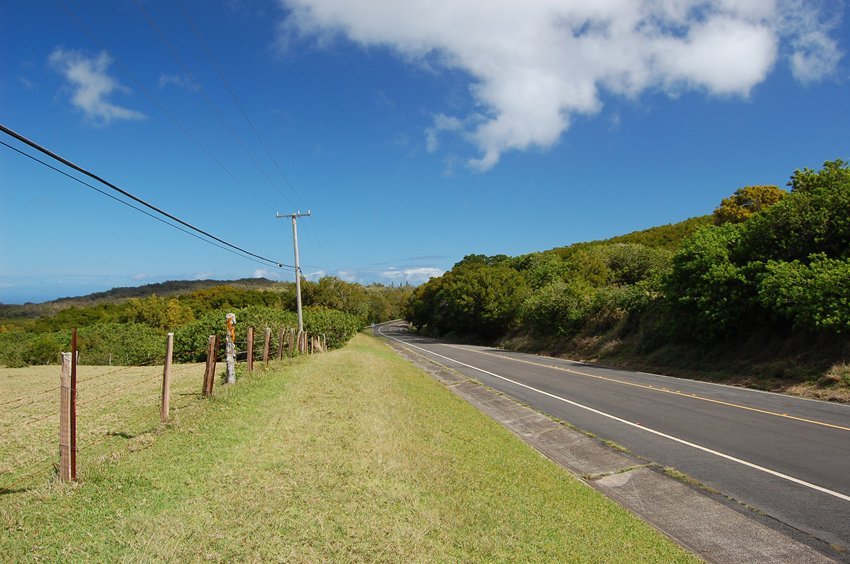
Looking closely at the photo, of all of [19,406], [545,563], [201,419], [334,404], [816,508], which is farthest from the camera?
[19,406]

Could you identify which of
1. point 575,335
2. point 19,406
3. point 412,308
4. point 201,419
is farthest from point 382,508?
point 412,308

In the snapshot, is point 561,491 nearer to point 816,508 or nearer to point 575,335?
point 816,508

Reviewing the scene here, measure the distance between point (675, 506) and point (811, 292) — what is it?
15113 millimetres

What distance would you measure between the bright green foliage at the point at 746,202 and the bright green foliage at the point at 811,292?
31.1 m

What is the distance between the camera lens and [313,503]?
6.21 meters

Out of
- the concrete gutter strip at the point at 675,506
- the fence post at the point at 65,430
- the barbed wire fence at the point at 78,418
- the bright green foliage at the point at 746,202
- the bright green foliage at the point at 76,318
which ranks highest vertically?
the bright green foliage at the point at 746,202

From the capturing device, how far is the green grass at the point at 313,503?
5.12 m

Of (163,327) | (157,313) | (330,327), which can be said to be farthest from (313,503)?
(157,313)

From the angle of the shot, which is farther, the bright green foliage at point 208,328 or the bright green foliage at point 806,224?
the bright green foliage at point 208,328

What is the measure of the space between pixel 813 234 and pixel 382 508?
22.7 m

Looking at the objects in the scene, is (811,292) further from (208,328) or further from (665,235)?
(665,235)

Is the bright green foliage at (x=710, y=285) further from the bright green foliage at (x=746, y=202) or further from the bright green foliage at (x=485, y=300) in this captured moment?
the bright green foliage at (x=485, y=300)

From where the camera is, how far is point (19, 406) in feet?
45.1

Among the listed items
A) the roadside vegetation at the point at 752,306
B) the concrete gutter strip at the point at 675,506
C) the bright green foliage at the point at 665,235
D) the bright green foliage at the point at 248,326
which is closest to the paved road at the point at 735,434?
the concrete gutter strip at the point at 675,506
